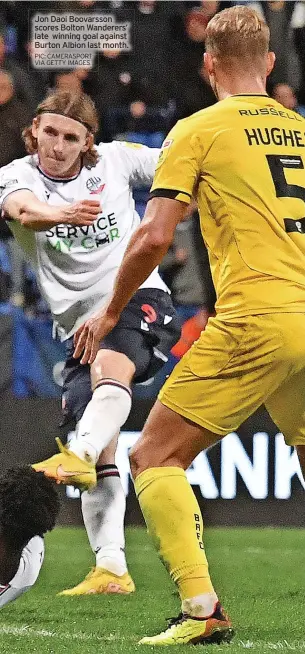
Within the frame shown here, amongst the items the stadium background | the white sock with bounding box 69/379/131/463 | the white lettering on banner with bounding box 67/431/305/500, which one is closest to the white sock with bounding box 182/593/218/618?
the white sock with bounding box 69/379/131/463

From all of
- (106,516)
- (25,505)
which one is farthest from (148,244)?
(106,516)

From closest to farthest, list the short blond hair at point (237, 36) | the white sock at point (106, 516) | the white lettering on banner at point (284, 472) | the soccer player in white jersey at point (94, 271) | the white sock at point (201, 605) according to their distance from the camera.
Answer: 1. the white sock at point (201, 605)
2. the short blond hair at point (237, 36)
3. the soccer player in white jersey at point (94, 271)
4. the white sock at point (106, 516)
5. the white lettering on banner at point (284, 472)

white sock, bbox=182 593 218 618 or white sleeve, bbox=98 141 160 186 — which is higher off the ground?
white sleeve, bbox=98 141 160 186

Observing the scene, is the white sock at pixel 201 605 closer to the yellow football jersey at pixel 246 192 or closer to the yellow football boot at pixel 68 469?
the yellow football boot at pixel 68 469

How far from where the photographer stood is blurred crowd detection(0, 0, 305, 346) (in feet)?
30.7

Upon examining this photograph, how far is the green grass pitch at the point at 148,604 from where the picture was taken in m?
3.84

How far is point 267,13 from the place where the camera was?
934 centimetres

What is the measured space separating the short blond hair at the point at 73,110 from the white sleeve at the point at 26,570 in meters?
2.11

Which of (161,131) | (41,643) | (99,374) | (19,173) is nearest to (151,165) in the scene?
(19,173)

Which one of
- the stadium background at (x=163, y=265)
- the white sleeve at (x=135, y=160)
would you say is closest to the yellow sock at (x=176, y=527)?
the white sleeve at (x=135, y=160)

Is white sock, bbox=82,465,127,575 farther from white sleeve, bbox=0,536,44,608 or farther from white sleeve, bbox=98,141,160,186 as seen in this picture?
white sleeve, bbox=98,141,160,186

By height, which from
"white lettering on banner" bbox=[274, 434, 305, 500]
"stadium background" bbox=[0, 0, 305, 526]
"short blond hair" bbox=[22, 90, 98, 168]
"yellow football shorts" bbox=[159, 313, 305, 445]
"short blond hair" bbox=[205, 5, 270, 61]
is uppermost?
"short blond hair" bbox=[205, 5, 270, 61]

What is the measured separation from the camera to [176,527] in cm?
364

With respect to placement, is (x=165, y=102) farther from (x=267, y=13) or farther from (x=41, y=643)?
(x=41, y=643)
